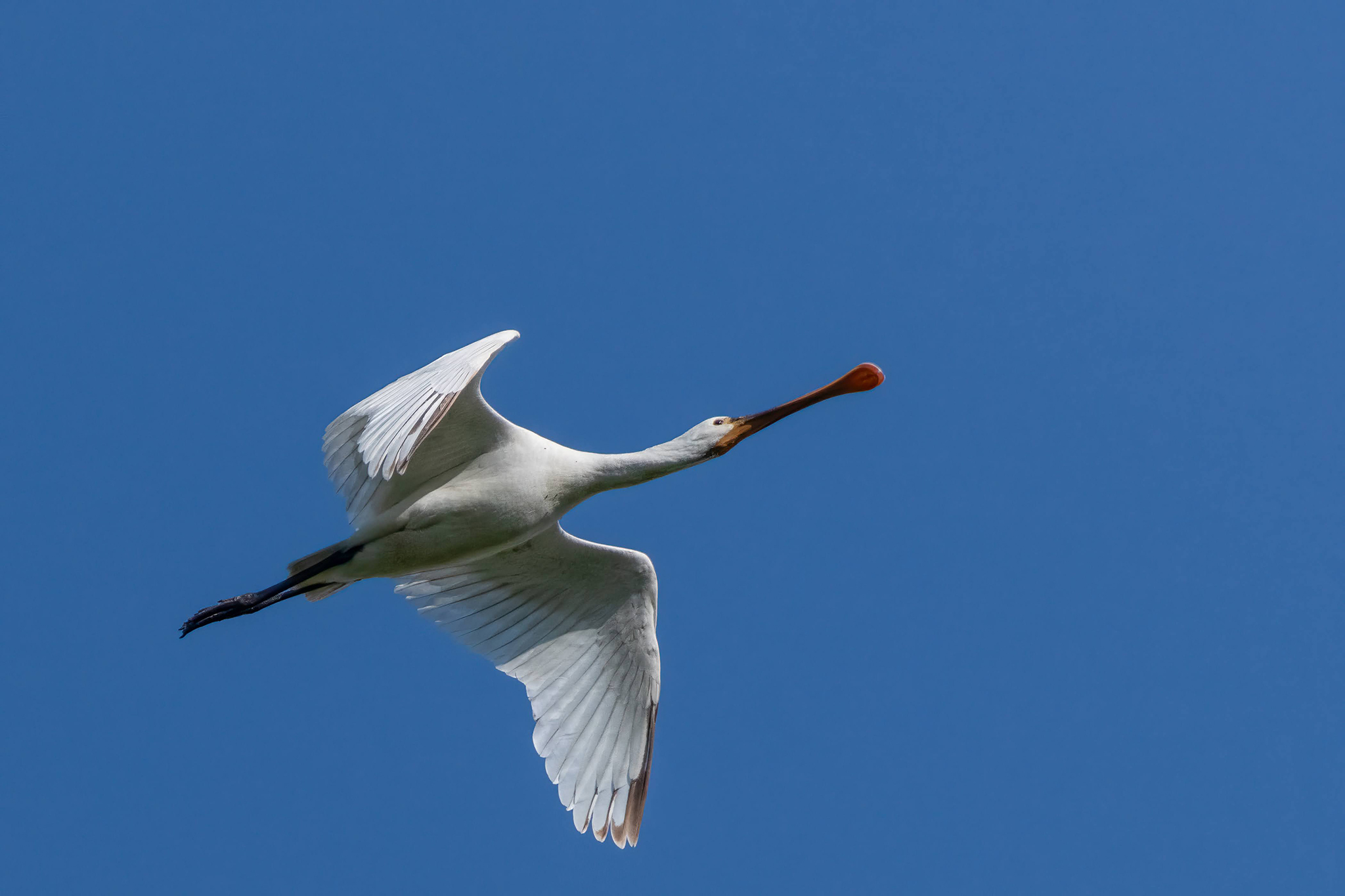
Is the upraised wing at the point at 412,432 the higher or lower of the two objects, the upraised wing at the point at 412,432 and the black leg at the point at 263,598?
the higher

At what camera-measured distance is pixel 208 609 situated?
11242 mm

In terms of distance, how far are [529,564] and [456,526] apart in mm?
1228

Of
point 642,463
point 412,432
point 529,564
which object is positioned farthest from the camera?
point 529,564

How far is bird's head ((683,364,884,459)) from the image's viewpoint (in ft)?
36.3

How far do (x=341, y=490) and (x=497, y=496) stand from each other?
109 centimetres

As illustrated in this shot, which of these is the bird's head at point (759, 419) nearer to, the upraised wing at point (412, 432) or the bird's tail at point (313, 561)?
the upraised wing at point (412, 432)

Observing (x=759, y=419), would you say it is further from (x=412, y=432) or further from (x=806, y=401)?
(x=412, y=432)

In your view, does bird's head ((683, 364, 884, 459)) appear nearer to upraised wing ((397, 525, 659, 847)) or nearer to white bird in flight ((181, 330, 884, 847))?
white bird in flight ((181, 330, 884, 847))

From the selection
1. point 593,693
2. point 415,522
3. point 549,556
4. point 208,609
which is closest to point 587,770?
point 593,693

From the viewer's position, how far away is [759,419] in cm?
1142

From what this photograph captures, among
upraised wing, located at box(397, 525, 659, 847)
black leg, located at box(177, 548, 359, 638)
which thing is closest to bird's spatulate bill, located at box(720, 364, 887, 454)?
upraised wing, located at box(397, 525, 659, 847)

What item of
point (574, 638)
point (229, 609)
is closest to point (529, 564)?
point (574, 638)

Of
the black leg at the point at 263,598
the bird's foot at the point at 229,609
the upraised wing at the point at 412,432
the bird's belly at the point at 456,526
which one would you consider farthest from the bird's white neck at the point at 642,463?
the bird's foot at the point at 229,609

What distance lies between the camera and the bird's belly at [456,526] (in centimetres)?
1058
